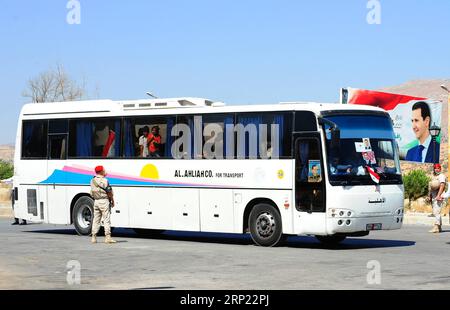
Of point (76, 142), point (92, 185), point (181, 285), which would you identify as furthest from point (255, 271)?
point (76, 142)

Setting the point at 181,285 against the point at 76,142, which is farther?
the point at 76,142

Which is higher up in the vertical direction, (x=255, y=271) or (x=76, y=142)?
(x=76, y=142)

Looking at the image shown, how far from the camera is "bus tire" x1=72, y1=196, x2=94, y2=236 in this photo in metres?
24.4

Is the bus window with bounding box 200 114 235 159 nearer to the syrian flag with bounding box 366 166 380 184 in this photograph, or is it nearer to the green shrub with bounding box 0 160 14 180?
the syrian flag with bounding box 366 166 380 184

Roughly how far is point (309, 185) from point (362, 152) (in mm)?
1333

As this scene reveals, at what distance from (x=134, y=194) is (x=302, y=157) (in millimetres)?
5178

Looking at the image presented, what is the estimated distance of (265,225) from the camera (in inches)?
819

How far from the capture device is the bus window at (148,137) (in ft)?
74.4

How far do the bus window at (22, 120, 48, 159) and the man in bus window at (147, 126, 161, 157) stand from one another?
12.6 ft

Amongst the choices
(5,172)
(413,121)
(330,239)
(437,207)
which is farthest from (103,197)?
(5,172)

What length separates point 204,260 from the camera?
56.9 feet

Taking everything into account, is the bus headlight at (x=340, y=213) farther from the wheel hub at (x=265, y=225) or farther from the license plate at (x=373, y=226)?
the wheel hub at (x=265, y=225)

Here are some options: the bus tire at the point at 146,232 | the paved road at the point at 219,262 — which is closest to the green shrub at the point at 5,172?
the bus tire at the point at 146,232
